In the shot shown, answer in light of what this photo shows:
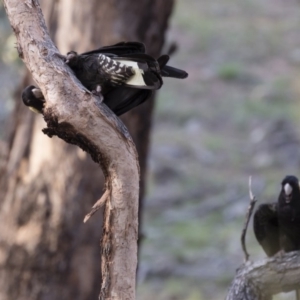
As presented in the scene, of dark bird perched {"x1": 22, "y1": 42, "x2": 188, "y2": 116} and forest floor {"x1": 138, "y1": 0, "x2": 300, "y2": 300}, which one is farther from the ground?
forest floor {"x1": 138, "y1": 0, "x2": 300, "y2": 300}

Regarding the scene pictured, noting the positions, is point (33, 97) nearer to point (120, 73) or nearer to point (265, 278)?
point (120, 73)

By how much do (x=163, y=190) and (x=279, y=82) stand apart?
4.95 m

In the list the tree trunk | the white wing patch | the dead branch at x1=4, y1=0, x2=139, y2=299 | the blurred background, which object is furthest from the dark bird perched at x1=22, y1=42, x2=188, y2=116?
the tree trunk

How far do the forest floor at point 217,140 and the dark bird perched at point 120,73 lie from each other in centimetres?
179

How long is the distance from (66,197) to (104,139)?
122 inches

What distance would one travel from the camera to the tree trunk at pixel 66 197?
5.75 meters

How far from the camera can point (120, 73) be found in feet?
9.27

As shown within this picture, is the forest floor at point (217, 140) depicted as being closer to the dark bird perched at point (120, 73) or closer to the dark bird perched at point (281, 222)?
the dark bird perched at point (281, 222)

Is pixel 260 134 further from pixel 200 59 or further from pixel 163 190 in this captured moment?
pixel 200 59

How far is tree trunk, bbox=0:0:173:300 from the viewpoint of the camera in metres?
5.75

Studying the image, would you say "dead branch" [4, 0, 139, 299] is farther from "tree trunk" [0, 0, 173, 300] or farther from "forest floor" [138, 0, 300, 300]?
"tree trunk" [0, 0, 173, 300]

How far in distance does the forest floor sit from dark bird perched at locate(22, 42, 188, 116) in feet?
5.87

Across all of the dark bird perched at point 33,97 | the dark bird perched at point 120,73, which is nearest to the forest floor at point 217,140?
the dark bird perched at point 120,73

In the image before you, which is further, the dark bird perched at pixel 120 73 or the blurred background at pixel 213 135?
the blurred background at pixel 213 135
